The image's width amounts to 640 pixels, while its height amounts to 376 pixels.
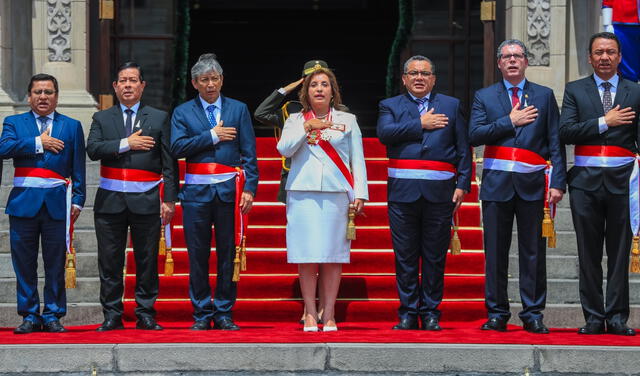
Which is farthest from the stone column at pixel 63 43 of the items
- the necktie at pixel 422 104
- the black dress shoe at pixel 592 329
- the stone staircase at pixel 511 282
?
the black dress shoe at pixel 592 329

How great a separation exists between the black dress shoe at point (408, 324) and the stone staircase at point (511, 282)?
3.45 ft

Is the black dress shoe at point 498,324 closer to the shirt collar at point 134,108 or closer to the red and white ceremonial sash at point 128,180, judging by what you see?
the red and white ceremonial sash at point 128,180

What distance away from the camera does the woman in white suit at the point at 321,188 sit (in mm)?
8508

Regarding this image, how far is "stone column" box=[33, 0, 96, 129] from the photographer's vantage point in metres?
12.7

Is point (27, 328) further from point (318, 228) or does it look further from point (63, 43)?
point (63, 43)

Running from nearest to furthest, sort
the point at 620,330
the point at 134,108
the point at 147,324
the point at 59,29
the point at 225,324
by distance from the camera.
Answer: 1. the point at 620,330
2. the point at 225,324
3. the point at 147,324
4. the point at 134,108
5. the point at 59,29

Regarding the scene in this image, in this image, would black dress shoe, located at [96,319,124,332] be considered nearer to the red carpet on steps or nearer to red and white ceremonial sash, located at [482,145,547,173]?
the red carpet on steps

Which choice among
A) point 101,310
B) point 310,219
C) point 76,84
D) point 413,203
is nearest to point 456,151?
point 413,203

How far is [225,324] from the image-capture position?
8.59 metres

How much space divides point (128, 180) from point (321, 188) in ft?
4.35

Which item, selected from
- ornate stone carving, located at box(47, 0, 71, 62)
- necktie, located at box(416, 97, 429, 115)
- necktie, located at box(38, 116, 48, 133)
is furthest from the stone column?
necktie, located at box(416, 97, 429, 115)

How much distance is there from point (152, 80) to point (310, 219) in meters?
7.40

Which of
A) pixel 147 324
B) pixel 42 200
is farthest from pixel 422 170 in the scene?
pixel 42 200

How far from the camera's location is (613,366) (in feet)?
24.3
